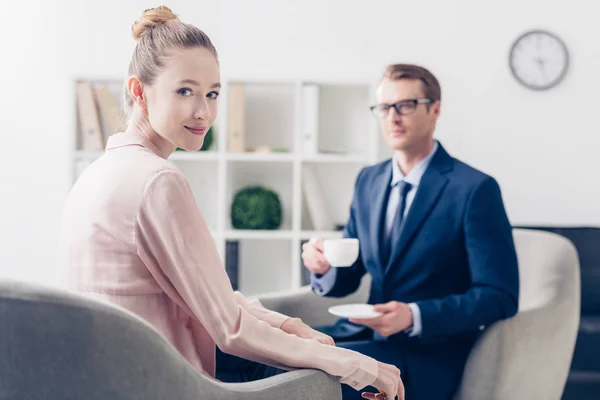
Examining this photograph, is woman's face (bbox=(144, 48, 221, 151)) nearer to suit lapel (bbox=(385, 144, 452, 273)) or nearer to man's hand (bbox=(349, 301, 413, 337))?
man's hand (bbox=(349, 301, 413, 337))

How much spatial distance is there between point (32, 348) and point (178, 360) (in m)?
0.22

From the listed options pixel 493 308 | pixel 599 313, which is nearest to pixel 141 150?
pixel 493 308

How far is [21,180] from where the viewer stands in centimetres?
434

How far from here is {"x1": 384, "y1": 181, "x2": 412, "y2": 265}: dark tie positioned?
2141 mm

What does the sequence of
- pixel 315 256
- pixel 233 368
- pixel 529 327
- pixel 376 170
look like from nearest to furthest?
pixel 233 368
pixel 529 327
pixel 315 256
pixel 376 170

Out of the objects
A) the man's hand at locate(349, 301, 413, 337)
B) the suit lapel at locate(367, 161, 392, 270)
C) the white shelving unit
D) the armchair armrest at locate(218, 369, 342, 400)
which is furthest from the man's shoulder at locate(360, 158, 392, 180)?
the white shelving unit

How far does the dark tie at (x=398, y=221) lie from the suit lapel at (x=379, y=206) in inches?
1.0

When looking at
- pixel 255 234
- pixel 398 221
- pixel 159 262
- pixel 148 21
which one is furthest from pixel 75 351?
pixel 255 234

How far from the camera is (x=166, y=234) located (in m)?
1.21

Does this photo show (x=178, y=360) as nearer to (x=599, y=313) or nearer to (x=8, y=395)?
(x=8, y=395)

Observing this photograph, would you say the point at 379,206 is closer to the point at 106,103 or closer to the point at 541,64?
the point at 106,103

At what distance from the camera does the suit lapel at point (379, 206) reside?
217cm

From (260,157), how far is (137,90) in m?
2.49

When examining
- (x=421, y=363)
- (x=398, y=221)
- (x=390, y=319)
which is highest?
(x=398, y=221)
